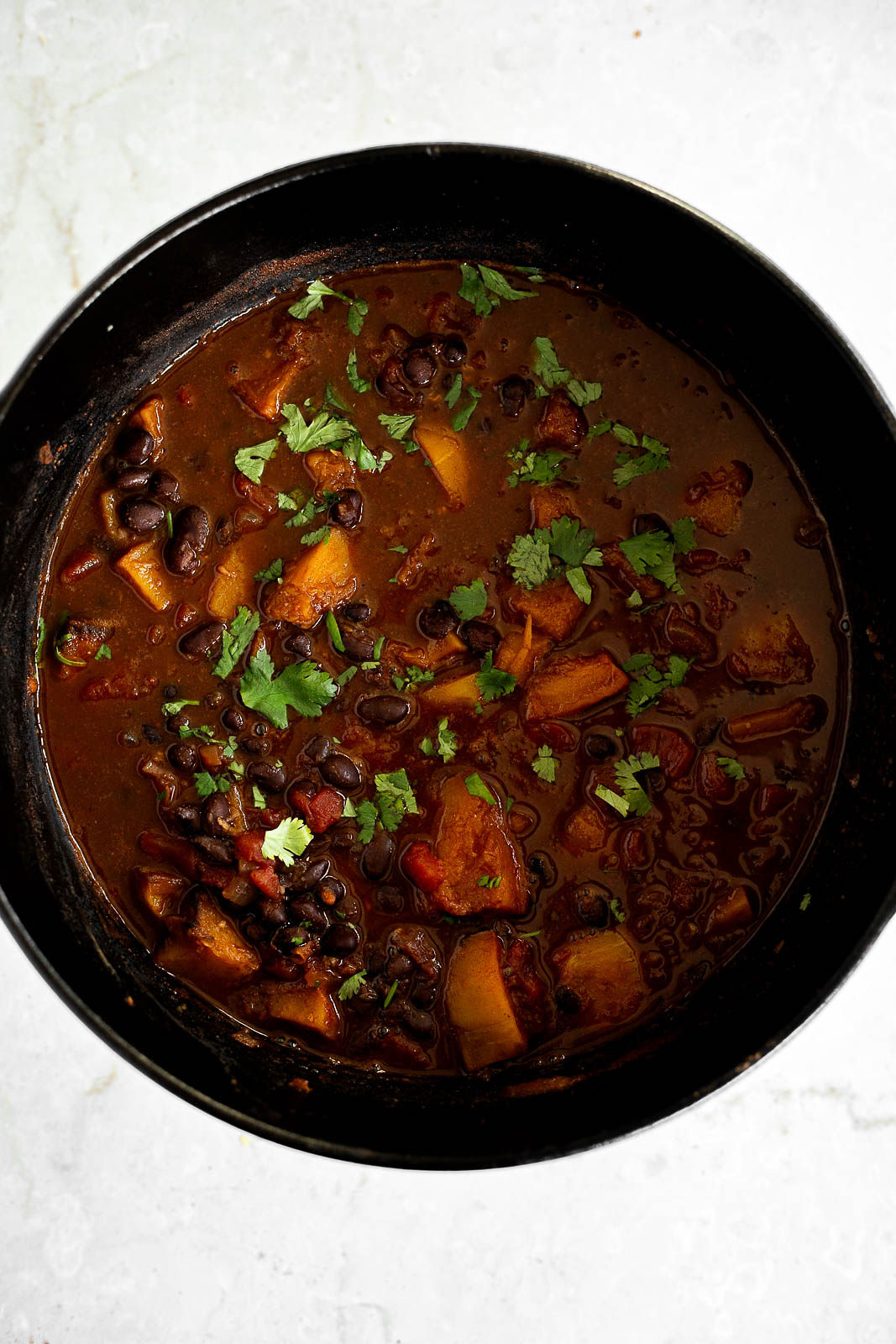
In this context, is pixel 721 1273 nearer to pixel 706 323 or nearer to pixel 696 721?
pixel 696 721

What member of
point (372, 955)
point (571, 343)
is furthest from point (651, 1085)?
point (571, 343)

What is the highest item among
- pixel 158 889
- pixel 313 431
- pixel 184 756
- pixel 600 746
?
pixel 313 431

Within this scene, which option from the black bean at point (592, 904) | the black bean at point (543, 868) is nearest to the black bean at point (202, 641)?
the black bean at point (543, 868)

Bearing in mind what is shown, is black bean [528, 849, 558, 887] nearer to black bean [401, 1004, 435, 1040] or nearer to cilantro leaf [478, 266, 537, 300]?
black bean [401, 1004, 435, 1040]

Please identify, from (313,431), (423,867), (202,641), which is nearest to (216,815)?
(202,641)

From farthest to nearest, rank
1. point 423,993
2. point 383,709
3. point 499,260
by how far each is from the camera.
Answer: point 499,260 → point 423,993 → point 383,709

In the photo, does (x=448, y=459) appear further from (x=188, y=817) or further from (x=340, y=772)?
(x=188, y=817)
